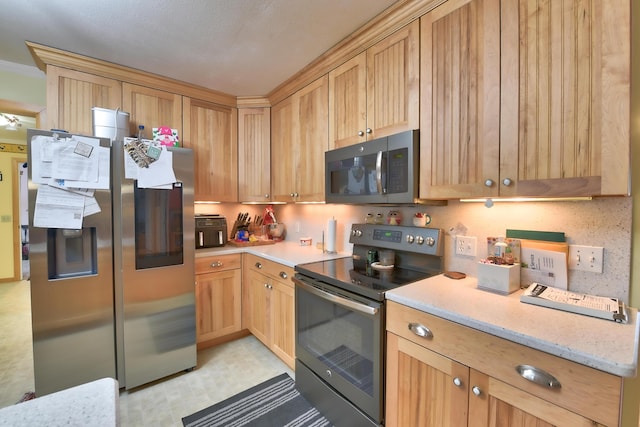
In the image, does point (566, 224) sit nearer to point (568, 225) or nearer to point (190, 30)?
point (568, 225)

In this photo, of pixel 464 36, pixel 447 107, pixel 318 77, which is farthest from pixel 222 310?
pixel 464 36

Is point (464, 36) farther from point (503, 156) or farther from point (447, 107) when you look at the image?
point (503, 156)

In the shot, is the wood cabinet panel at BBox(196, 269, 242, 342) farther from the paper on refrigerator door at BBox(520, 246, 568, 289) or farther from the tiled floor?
the paper on refrigerator door at BBox(520, 246, 568, 289)

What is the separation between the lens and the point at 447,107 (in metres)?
1.40

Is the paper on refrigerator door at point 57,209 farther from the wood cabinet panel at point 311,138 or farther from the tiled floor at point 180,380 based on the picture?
the wood cabinet panel at point 311,138

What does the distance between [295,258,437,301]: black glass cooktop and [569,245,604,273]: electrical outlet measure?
642 millimetres

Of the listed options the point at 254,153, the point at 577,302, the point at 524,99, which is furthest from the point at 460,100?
the point at 254,153

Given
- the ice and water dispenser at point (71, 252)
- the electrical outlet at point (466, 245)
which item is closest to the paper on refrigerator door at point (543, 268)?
the electrical outlet at point (466, 245)

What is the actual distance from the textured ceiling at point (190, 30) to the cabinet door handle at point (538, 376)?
72.7 inches

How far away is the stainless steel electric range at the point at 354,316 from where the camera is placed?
1377 millimetres

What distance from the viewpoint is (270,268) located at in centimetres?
224

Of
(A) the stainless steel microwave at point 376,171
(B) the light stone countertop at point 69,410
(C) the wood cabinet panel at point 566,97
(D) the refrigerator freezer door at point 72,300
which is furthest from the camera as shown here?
(D) the refrigerator freezer door at point 72,300

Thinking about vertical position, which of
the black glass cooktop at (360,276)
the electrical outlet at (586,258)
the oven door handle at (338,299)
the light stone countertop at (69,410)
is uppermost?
the electrical outlet at (586,258)

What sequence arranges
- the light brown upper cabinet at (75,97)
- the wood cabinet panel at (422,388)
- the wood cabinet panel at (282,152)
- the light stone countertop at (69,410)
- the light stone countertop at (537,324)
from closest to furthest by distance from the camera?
the light stone countertop at (69,410), the light stone countertop at (537,324), the wood cabinet panel at (422,388), the light brown upper cabinet at (75,97), the wood cabinet panel at (282,152)
